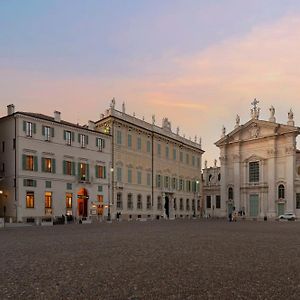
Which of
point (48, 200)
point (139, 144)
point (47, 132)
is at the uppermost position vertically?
point (47, 132)

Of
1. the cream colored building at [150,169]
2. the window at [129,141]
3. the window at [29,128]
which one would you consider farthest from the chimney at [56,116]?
the window at [129,141]

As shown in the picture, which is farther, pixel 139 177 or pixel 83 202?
pixel 139 177

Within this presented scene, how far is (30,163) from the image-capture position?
42531 mm

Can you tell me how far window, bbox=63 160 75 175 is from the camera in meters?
46.4

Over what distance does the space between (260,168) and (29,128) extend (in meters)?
41.0

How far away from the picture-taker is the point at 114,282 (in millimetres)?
7938

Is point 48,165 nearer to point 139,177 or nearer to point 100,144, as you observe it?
point 100,144

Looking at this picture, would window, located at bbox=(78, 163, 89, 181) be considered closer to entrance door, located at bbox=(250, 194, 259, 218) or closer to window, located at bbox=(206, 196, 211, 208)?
entrance door, located at bbox=(250, 194, 259, 218)

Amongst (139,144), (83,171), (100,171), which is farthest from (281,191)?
(83,171)

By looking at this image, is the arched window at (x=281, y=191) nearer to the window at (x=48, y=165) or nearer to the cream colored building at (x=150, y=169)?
the cream colored building at (x=150, y=169)

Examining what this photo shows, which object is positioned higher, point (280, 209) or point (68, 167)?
point (68, 167)

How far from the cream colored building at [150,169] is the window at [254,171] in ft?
32.2

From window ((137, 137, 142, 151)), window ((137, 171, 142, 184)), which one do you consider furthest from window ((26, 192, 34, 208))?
window ((137, 137, 142, 151))

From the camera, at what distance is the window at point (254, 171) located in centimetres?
6962
